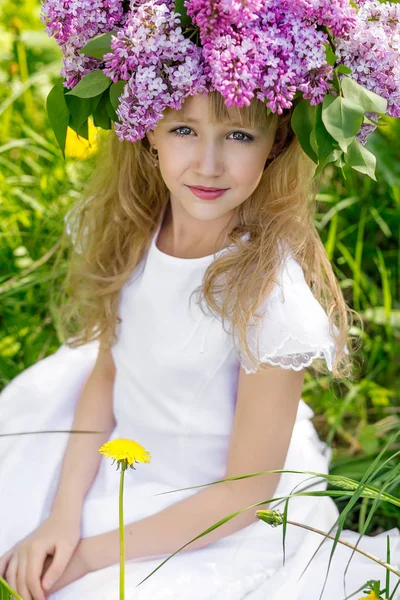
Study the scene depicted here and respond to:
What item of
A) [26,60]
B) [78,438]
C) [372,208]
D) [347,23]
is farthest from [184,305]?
[26,60]

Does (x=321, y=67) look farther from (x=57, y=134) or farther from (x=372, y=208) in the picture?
(x=372, y=208)

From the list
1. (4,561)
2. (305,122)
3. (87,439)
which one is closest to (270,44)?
(305,122)

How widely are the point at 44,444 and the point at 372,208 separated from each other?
1365 mm

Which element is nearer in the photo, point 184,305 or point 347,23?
point 347,23

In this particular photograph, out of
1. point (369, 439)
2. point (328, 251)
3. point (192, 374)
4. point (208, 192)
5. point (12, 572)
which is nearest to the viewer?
point (208, 192)

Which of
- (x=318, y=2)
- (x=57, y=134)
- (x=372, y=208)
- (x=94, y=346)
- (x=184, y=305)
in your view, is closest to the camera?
(x=318, y=2)

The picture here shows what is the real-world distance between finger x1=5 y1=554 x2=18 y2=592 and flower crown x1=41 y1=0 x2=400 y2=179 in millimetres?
872

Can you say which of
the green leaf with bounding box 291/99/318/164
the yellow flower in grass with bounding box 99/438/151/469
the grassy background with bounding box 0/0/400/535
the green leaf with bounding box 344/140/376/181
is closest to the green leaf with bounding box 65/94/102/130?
the green leaf with bounding box 291/99/318/164

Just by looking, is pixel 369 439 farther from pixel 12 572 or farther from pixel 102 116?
pixel 102 116

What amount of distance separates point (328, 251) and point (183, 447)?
93cm

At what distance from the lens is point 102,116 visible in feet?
5.00

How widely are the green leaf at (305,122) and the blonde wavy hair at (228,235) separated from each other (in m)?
0.10

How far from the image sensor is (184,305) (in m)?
1.74

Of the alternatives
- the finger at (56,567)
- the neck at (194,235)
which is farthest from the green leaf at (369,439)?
the finger at (56,567)
